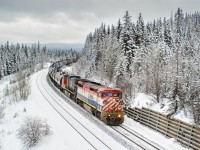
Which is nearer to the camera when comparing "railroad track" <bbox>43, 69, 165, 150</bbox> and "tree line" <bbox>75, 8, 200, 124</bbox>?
"railroad track" <bbox>43, 69, 165, 150</bbox>

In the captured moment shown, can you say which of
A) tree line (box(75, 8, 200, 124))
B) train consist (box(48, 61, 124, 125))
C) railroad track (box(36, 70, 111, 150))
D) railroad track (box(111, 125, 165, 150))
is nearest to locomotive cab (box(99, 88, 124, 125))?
train consist (box(48, 61, 124, 125))

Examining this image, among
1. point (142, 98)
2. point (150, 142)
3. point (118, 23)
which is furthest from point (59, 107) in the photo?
point (118, 23)

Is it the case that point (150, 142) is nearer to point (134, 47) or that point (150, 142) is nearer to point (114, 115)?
point (114, 115)

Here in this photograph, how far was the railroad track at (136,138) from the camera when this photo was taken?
62.4 ft

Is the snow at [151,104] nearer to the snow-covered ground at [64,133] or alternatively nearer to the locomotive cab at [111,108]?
the snow-covered ground at [64,133]

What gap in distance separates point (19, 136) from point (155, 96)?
1809 centimetres

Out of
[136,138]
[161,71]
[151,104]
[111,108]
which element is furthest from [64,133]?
[161,71]

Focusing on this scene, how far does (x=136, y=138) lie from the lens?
69.2 ft

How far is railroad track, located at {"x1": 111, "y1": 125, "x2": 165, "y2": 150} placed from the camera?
19016 mm

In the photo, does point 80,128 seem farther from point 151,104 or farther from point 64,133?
point 151,104

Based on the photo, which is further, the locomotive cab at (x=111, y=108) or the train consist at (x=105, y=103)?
the train consist at (x=105, y=103)

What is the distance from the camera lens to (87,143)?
19844 mm

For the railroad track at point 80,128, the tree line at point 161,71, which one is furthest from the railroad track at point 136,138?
the tree line at point 161,71

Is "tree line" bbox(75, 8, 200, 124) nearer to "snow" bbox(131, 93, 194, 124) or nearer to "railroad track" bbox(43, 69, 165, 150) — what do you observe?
"snow" bbox(131, 93, 194, 124)
